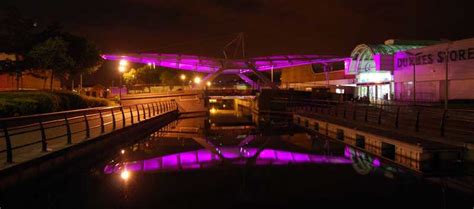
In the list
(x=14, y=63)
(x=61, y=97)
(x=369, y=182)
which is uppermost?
(x=14, y=63)

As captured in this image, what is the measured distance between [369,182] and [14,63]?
89.8 ft

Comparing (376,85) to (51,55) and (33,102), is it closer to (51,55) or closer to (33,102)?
(51,55)

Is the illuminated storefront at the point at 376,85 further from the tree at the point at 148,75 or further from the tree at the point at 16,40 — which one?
the tree at the point at 148,75

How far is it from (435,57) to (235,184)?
2808cm

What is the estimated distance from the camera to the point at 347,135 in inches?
827

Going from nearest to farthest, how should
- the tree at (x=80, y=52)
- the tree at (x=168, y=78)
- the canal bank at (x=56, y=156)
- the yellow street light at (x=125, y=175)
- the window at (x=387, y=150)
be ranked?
the canal bank at (x=56, y=156) < the yellow street light at (x=125, y=175) < the window at (x=387, y=150) < the tree at (x=80, y=52) < the tree at (x=168, y=78)

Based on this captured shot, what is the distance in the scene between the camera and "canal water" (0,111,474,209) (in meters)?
8.92

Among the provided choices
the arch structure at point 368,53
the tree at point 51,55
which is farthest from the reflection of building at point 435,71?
the tree at point 51,55

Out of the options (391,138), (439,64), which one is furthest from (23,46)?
(439,64)

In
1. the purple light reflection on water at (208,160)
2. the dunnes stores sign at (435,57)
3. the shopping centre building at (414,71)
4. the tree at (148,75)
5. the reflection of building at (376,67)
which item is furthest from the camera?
the tree at (148,75)

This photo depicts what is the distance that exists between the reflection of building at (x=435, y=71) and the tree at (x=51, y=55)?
26.2m

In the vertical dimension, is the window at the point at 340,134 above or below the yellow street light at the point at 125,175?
above

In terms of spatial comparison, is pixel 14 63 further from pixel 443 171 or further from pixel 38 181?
pixel 443 171

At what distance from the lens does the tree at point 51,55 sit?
28.6 metres
